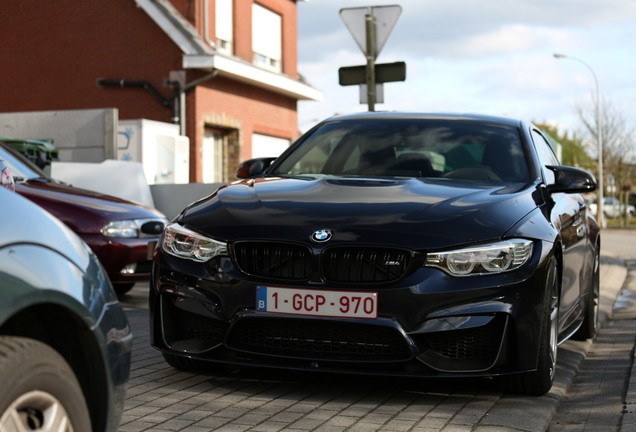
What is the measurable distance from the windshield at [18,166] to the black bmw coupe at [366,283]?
13.4 feet

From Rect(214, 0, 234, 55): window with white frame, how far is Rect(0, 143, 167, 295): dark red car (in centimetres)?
1633

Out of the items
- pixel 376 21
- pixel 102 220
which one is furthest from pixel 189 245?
pixel 376 21

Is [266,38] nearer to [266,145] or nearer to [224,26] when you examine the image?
[266,145]

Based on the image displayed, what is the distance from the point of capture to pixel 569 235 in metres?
6.58

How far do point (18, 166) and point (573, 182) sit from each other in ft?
16.8

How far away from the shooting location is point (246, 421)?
5000 mm

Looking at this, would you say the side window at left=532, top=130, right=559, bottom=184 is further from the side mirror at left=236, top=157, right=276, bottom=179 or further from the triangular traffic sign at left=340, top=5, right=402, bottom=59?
the triangular traffic sign at left=340, top=5, right=402, bottom=59

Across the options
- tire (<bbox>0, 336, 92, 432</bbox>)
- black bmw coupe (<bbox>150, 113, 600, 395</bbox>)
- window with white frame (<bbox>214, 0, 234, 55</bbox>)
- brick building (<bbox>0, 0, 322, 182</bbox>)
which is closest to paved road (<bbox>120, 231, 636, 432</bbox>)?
black bmw coupe (<bbox>150, 113, 600, 395</bbox>)

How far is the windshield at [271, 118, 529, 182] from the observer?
670 centimetres

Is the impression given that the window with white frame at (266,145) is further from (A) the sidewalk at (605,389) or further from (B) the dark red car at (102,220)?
(A) the sidewalk at (605,389)

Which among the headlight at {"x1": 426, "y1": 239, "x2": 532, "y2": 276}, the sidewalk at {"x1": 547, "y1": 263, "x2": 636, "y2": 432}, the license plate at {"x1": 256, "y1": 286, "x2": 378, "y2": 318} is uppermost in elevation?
the headlight at {"x1": 426, "y1": 239, "x2": 532, "y2": 276}

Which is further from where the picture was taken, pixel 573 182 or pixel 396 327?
pixel 573 182

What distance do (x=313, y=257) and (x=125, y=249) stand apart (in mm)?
4532

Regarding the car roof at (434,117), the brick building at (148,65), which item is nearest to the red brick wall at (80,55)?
the brick building at (148,65)
